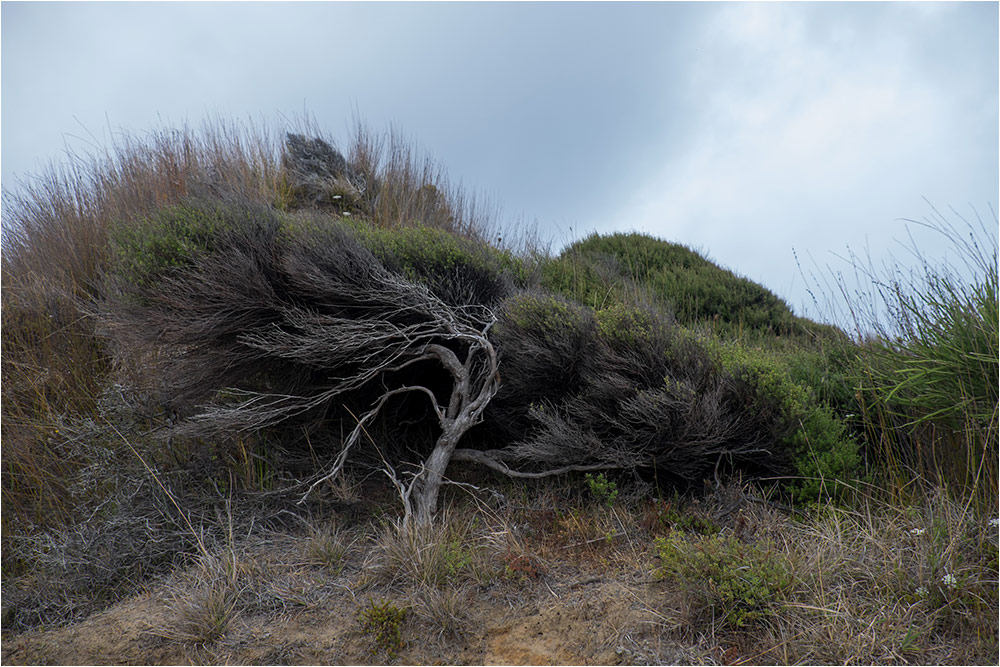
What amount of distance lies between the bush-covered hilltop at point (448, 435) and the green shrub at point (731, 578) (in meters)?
0.02

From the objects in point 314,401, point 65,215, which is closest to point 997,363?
point 314,401

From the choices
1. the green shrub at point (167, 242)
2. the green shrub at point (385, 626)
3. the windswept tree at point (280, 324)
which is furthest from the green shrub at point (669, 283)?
the green shrub at point (385, 626)

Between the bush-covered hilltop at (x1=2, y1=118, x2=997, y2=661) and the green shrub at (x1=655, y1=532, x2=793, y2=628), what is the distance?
2cm

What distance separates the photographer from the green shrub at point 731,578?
3.38 metres

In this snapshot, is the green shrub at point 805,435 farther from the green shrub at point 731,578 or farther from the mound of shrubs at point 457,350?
the green shrub at point 731,578

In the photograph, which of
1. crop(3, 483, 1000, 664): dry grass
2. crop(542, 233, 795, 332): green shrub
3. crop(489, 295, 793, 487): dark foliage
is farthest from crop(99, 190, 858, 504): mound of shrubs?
crop(542, 233, 795, 332): green shrub

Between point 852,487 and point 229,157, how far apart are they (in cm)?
922

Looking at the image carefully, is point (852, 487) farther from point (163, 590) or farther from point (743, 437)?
point (163, 590)

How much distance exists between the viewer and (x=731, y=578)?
3453 millimetres

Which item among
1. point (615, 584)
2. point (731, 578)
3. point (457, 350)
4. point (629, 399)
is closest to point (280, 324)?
point (457, 350)

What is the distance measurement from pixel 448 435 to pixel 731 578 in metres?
2.25

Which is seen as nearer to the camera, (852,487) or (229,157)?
(852,487)

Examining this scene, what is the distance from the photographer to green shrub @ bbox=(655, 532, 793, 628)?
3.38 metres

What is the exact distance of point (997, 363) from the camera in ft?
13.4
